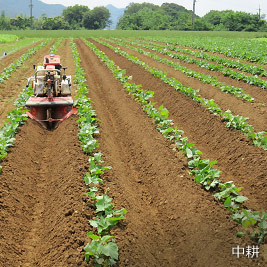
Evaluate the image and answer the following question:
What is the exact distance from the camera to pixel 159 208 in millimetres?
6195

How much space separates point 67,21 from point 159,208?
120792 millimetres

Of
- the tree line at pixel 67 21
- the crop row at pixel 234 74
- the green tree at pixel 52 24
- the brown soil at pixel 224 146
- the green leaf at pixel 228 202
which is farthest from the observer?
the tree line at pixel 67 21

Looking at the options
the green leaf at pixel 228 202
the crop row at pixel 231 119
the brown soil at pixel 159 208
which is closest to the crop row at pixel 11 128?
the brown soil at pixel 159 208

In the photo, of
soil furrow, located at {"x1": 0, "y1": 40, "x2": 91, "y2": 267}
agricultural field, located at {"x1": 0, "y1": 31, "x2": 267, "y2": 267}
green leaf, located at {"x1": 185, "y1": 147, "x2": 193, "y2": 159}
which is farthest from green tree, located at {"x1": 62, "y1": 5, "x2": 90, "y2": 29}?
green leaf, located at {"x1": 185, "y1": 147, "x2": 193, "y2": 159}

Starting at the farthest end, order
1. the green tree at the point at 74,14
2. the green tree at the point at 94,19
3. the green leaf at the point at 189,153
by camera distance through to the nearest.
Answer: the green tree at the point at 74,14 → the green tree at the point at 94,19 → the green leaf at the point at 189,153

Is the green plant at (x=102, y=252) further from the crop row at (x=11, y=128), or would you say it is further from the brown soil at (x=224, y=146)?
the crop row at (x=11, y=128)

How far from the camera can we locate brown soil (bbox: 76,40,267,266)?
4770mm

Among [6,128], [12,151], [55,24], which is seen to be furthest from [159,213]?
[55,24]

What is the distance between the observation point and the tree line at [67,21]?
97.2m

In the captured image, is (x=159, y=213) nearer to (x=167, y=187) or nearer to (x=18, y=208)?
(x=167, y=187)

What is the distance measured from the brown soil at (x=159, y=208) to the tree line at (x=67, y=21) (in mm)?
97132

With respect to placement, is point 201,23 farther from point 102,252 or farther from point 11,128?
point 102,252

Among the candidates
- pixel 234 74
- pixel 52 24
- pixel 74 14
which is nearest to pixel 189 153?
pixel 234 74

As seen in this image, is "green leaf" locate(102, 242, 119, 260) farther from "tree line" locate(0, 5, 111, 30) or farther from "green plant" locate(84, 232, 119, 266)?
"tree line" locate(0, 5, 111, 30)
